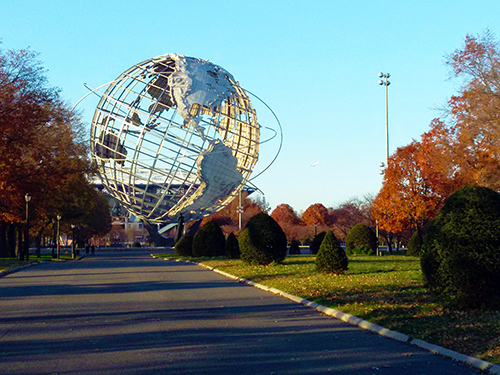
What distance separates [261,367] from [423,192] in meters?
37.1

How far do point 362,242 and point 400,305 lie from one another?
2705cm

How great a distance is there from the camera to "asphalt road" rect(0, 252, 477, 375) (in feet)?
24.0

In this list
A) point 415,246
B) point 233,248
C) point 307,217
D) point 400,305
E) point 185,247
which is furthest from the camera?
point 307,217

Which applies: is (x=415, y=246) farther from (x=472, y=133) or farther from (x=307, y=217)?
(x=307, y=217)

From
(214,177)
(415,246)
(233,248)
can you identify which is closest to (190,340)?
(214,177)

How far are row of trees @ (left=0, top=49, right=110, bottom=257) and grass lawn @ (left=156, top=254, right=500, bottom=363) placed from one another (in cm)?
1677

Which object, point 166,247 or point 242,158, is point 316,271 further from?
point 166,247

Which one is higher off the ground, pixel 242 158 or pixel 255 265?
pixel 242 158

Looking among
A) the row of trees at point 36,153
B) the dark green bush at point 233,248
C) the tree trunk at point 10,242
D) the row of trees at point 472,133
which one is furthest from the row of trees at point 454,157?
the tree trunk at point 10,242

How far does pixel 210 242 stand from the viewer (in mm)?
38250

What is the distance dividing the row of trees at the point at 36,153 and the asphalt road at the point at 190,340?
17.0 metres

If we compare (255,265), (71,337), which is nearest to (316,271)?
(255,265)

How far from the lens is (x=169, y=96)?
31.9m

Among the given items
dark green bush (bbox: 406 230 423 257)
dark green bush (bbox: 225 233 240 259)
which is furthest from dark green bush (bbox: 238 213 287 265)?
dark green bush (bbox: 406 230 423 257)
